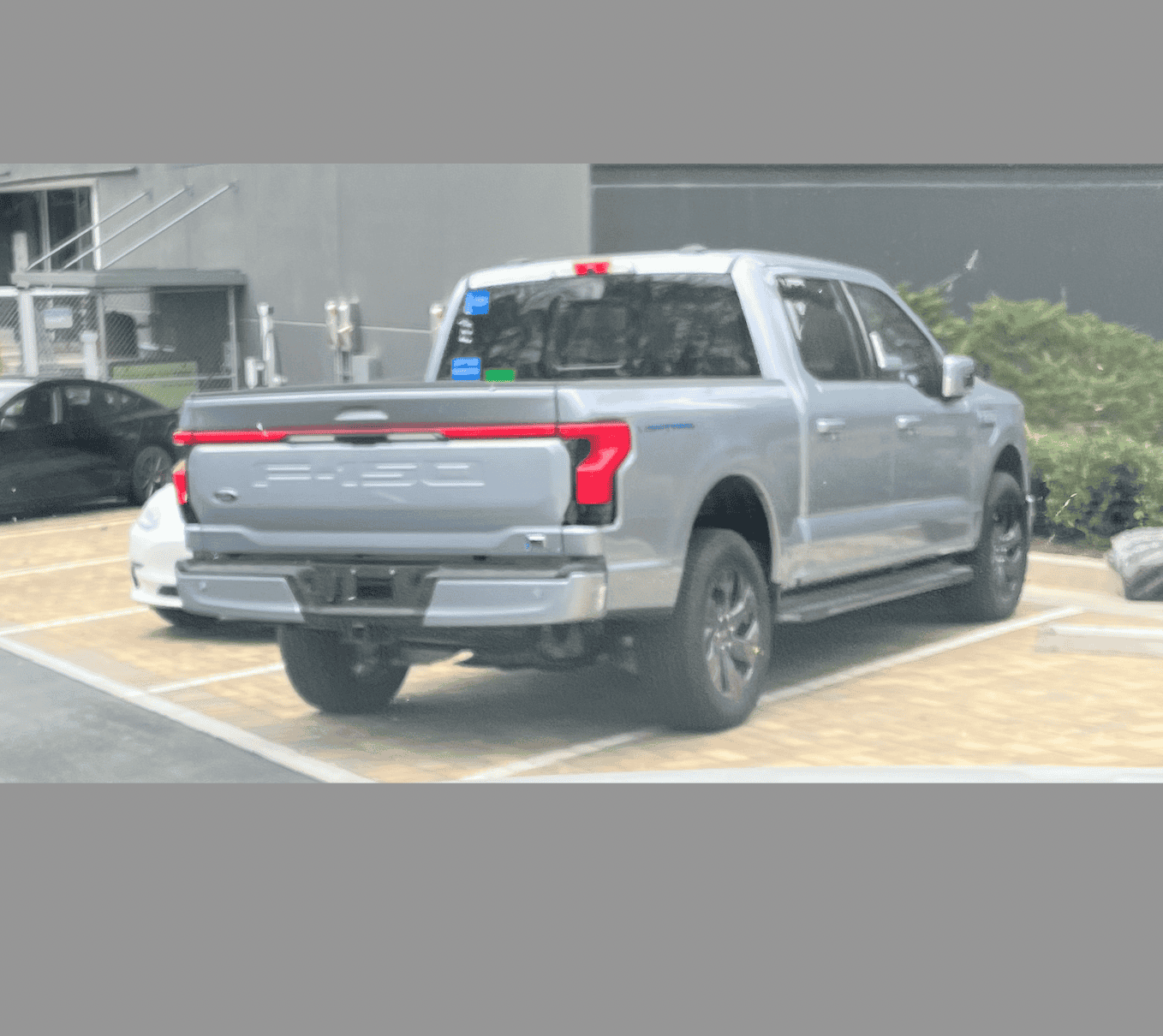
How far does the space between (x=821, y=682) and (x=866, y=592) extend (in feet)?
1.69

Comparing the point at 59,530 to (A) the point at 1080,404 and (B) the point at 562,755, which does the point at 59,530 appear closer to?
(A) the point at 1080,404

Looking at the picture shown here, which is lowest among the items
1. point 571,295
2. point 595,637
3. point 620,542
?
point 595,637

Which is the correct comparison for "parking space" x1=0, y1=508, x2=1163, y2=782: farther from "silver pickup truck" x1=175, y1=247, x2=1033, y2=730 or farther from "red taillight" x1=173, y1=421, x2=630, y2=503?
"red taillight" x1=173, y1=421, x2=630, y2=503

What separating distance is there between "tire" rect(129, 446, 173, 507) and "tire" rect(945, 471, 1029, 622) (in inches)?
418

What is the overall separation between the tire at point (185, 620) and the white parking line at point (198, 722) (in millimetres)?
855

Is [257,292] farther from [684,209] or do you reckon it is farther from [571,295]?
[571,295]

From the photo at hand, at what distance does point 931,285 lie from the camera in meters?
16.7

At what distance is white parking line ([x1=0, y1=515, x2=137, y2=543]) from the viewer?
51.7 ft

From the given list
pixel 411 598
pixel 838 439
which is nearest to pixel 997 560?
pixel 838 439

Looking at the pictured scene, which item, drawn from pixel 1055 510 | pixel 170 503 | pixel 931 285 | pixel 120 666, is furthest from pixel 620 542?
pixel 931 285

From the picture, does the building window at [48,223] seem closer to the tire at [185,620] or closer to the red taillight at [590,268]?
the tire at [185,620]

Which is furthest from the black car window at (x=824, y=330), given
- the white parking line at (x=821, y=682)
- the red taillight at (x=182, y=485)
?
the red taillight at (x=182, y=485)

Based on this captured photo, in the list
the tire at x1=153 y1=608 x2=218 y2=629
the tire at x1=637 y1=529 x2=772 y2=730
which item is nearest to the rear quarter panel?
the tire at x1=637 y1=529 x2=772 y2=730

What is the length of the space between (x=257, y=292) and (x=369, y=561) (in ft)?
64.9
